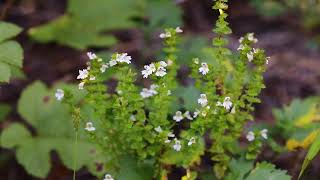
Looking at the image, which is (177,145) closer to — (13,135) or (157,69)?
(157,69)

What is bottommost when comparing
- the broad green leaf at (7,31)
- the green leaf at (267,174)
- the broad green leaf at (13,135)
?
the green leaf at (267,174)

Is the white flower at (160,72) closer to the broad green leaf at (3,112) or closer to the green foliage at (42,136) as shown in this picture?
the green foliage at (42,136)

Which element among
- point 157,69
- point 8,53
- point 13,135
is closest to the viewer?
point 157,69

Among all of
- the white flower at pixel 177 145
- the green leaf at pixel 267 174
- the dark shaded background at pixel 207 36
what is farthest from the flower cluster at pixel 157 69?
the dark shaded background at pixel 207 36

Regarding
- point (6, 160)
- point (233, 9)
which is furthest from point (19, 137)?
point (233, 9)

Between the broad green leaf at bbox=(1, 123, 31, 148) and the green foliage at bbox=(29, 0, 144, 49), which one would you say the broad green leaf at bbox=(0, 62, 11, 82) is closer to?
the broad green leaf at bbox=(1, 123, 31, 148)

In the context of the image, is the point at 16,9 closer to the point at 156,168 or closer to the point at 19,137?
the point at 19,137

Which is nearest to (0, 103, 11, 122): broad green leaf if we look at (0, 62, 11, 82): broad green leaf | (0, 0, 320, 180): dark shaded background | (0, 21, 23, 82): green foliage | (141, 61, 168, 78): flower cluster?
(0, 0, 320, 180): dark shaded background

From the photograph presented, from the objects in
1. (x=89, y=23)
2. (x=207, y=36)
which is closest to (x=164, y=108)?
(x=89, y=23)
